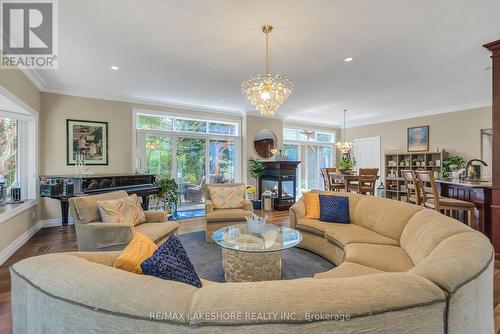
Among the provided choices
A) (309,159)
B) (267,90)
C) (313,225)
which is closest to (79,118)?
(267,90)

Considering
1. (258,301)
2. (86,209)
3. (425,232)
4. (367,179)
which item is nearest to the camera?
(258,301)

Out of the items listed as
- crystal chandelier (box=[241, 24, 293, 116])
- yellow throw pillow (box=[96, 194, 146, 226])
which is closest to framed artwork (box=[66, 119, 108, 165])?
yellow throw pillow (box=[96, 194, 146, 226])

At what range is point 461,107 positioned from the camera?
603 centimetres

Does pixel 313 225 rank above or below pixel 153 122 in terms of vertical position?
below

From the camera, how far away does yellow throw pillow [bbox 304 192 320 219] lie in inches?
138

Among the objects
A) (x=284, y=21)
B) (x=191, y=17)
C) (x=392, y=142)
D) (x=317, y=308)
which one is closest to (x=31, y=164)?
(x=191, y=17)

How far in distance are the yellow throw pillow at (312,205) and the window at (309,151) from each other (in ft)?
14.1

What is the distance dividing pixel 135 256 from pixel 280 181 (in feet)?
17.9

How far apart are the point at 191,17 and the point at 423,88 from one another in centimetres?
478

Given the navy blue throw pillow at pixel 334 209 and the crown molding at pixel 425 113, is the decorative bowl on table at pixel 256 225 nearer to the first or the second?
the navy blue throw pillow at pixel 334 209

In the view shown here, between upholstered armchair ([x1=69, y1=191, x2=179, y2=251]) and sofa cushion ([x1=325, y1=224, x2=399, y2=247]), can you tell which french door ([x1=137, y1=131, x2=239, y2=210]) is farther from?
sofa cushion ([x1=325, y1=224, x2=399, y2=247])

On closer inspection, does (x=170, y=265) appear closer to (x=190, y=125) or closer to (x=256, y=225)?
(x=256, y=225)

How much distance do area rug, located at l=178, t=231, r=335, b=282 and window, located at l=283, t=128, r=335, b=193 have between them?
4.92 m

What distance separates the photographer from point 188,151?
6105 mm
